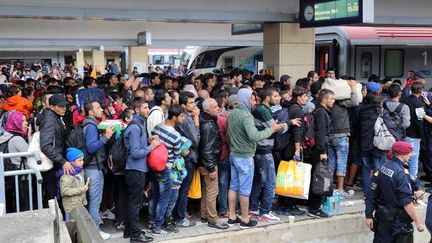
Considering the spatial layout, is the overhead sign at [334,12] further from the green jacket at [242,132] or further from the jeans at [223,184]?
the jeans at [223,184]

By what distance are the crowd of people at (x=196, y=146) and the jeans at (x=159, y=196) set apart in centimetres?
1

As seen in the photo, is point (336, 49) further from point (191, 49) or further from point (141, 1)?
point (191, 49)

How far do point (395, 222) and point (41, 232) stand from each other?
3700mm

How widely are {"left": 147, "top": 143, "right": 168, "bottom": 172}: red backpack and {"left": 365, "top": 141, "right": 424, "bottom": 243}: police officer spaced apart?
7.93 ft

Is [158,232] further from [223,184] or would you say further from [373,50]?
[373,50]

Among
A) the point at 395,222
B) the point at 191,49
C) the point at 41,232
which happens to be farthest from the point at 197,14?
the point at 191,49

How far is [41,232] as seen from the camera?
3.86 m

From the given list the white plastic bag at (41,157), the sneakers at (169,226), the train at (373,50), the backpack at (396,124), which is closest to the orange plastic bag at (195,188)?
the sneakers at (169,226)

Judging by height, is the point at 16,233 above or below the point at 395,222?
above

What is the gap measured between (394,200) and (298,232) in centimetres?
161

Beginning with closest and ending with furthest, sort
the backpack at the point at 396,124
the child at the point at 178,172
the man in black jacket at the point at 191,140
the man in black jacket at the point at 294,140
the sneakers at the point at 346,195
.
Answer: the child at the point at 178,172 < the man in black jacket at the point at 191,140 < the man in black jacket at the point at 294,140 < the backpack at the point at 396,124 < the sneakers at the point at 346,195

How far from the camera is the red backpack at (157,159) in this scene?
5.60m

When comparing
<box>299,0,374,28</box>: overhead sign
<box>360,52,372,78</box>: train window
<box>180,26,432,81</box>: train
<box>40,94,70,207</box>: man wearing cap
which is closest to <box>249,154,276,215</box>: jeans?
<box>40,94,70,207</box>: man wearing cap

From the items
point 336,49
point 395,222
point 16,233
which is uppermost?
point 336,49
